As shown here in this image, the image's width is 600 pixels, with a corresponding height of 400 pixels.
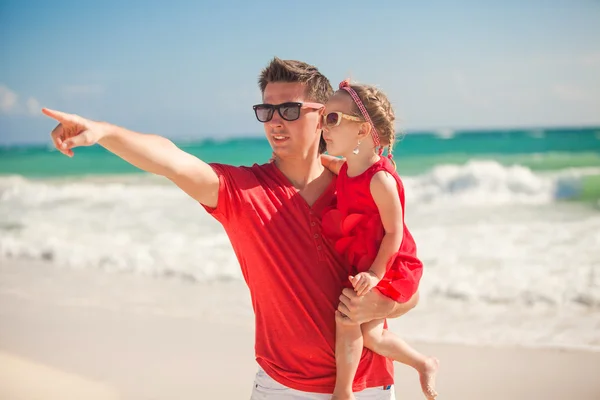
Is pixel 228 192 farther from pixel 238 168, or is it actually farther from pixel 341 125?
pixel 341 125

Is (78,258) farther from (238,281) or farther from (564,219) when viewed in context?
(564,219)

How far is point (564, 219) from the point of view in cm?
1259

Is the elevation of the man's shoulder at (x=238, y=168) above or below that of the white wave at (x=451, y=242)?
above

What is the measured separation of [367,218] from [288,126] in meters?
0.55

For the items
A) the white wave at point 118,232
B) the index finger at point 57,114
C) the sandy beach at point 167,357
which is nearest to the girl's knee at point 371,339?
the index finger at point 57,114

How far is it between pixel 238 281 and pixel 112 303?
1.62 metres

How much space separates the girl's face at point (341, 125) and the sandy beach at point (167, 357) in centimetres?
278

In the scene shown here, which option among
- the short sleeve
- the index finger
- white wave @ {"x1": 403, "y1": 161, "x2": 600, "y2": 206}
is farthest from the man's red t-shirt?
white wave @ {"x1": 403, "y1": 161, "x2": 600, "y2": 206}

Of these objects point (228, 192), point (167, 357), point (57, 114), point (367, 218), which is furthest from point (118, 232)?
point (57, 114)

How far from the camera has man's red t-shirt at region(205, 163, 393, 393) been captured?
2570 millimetres

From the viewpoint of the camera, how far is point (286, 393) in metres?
2.59

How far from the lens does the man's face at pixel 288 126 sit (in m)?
2.79

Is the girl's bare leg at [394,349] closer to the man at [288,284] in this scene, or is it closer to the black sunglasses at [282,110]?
the man at [288,284]

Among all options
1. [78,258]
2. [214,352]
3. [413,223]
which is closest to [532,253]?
[413,223]
